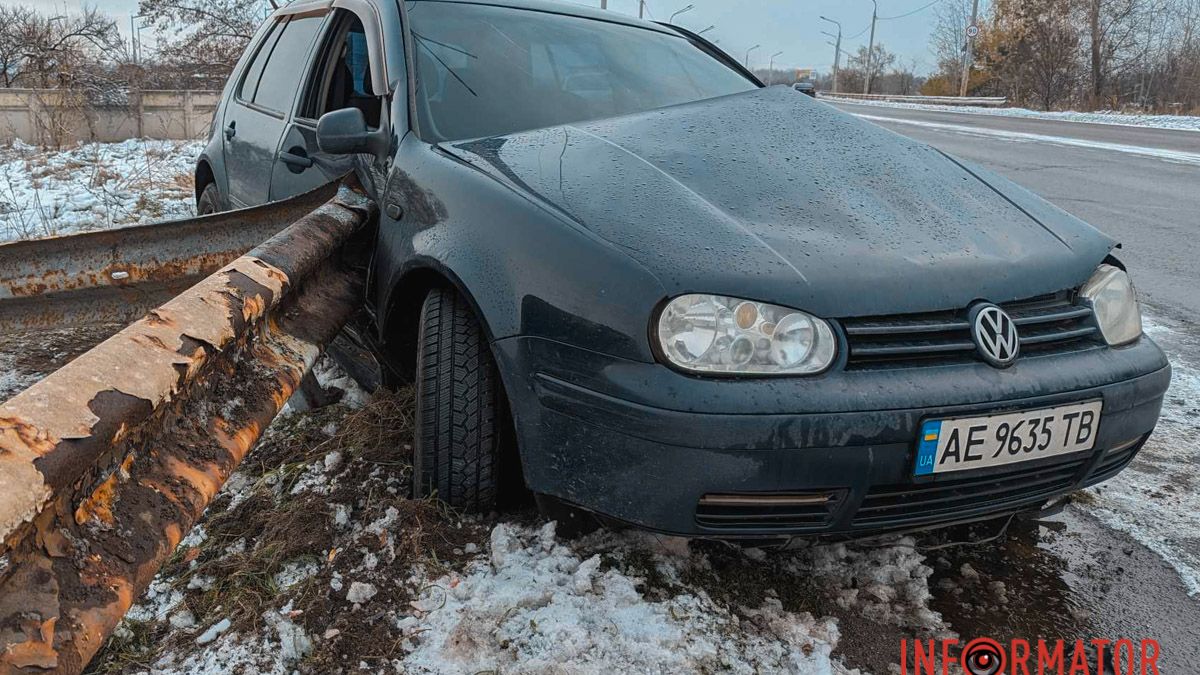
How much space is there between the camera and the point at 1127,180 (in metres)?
9.00

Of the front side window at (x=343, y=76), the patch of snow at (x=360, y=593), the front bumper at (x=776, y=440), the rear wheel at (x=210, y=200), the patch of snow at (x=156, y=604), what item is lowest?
the patch of snow at (x=156, y=604)

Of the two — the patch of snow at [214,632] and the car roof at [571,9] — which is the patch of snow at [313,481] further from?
the car roof at [571,9]

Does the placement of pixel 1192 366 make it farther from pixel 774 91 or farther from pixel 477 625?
pixel 477 625

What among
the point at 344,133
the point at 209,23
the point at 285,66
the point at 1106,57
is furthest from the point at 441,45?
the point at 1106,57

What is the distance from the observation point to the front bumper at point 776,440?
159 centimetres

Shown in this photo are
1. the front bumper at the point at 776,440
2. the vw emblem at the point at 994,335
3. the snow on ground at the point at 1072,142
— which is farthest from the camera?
the snow on ground at the point at 1072,142

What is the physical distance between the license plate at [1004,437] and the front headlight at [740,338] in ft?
0.87

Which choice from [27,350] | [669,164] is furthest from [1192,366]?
[27,350]

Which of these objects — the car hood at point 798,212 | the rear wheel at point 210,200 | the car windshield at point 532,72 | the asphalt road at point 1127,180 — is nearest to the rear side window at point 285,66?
the rear wheel at point 210,200

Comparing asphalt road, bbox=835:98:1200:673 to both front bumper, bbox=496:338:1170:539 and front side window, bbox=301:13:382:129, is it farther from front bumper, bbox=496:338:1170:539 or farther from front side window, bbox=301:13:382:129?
front side window, bbox=301:13:382:129

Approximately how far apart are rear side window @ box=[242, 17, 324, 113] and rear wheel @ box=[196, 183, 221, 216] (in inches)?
20.6

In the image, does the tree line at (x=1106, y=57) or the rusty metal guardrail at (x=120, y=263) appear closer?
the rusty metal guardrail at (x=120, y=263)

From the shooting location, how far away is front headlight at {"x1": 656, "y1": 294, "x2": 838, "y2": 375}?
1.63 metres

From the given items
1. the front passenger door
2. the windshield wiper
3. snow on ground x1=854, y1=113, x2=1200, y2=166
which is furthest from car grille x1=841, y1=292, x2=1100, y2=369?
snow on ground x1=854, y1=113, x2=1200, y2=166
